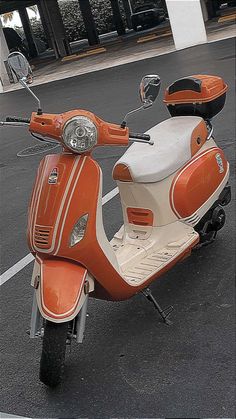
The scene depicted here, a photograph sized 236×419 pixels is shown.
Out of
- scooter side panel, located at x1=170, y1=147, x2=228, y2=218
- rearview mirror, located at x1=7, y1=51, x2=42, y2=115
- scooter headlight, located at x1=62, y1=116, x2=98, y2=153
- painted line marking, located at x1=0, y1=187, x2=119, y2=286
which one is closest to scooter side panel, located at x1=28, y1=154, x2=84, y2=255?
scooter headlight, located at x1=62, y1=116, x2=98, y2=153

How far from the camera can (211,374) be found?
323cm

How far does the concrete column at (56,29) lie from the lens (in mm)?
28188

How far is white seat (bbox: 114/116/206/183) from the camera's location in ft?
12.6

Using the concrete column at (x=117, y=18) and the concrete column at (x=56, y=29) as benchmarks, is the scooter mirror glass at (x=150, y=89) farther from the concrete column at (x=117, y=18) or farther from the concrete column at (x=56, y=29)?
the concrete column at (x=117, y=18)

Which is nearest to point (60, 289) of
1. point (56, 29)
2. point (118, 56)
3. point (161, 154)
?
point (161, 154)

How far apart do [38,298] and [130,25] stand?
32.5 m

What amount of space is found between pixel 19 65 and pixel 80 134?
0.66 m

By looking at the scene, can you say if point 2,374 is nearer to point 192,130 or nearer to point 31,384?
point 31,384

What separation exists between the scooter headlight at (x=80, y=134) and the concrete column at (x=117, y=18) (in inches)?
1189

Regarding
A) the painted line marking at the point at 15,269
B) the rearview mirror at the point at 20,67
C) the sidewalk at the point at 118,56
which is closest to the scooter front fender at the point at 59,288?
the rearview mirror at the point at 20,67

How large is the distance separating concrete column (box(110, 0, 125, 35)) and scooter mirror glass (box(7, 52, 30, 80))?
29.8 meters

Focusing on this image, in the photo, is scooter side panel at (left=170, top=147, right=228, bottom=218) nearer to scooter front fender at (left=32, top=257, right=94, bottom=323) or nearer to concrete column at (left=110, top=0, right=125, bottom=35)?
scooter front fender at (left=32, top=257, right=94, bottom=323)

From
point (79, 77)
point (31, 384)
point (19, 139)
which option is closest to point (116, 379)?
point (31, 384)

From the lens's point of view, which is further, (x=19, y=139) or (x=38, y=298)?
(x=19, y=139)
